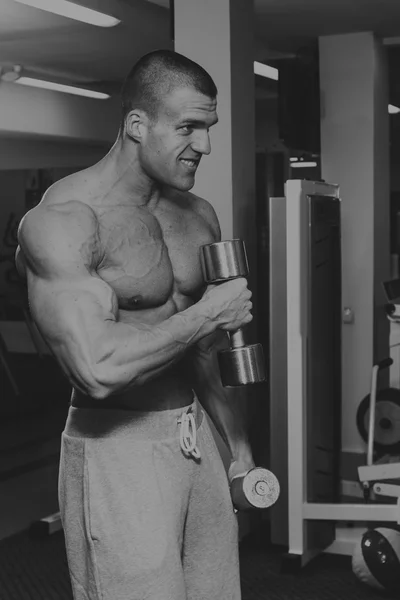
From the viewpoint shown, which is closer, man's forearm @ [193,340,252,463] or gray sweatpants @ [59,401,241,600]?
gray sweatpants @ [59,401,241,600]

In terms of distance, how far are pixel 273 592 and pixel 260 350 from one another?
213 centimetres

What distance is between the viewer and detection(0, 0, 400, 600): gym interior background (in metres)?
3.98

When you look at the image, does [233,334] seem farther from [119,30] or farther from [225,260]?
[119,30]

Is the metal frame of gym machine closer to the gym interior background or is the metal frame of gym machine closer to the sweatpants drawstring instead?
the gym interior background

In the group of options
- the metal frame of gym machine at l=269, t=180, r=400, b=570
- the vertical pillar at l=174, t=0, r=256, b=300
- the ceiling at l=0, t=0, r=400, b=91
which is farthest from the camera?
the ceiling at l=0, t=0, r=400, b=91

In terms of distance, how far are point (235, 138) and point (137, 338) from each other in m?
2.56

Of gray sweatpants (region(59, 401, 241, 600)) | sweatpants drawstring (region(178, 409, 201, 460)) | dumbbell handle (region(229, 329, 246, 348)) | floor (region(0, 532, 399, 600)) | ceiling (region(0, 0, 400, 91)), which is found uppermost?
ceiling (region(0, 0, 400, 91))

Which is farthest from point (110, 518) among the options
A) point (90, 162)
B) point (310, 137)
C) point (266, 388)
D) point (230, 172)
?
point (310, 137)

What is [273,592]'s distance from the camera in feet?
11.7

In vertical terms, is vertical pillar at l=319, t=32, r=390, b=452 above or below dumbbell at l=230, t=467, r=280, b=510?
above

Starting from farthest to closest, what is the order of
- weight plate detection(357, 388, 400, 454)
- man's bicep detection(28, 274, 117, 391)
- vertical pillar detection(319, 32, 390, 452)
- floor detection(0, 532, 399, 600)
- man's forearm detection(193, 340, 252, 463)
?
vertical pillar detection(319, 32, 390, 452), weight plate detection(357, 388, 400, 454), floor detection(0, 532, 399, 600), man's forearm detection(193, 340, 252, 463), man's bicep detection(28, 274, 117, 391)

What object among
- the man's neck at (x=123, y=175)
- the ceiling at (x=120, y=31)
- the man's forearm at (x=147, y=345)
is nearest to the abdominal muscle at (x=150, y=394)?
the man's forearm at (x=147, y=345)

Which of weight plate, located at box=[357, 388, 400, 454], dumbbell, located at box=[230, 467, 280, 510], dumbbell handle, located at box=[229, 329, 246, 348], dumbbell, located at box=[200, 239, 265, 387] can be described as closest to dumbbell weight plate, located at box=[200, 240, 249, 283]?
dumbbell, located at box=[200, 239, 265, 387]

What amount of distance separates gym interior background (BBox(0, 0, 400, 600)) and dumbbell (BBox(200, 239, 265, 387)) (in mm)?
2153
